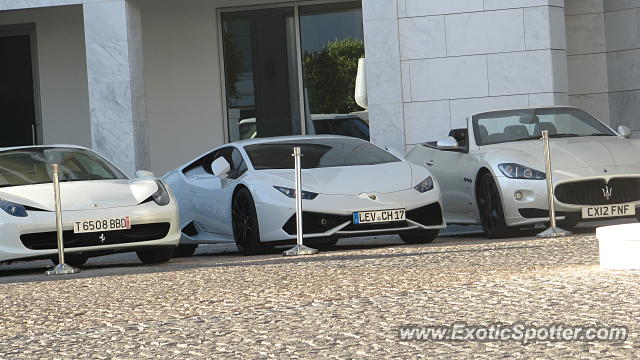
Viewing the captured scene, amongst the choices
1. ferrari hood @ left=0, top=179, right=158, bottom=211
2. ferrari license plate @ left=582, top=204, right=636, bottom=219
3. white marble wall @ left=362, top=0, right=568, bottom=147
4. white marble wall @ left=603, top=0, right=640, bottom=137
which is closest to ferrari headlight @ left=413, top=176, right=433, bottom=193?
ferrari license plate @ left=582, top=204, right=636, bottom=219

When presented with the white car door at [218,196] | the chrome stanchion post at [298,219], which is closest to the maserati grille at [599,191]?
the chrome stanchion post at [298,219]

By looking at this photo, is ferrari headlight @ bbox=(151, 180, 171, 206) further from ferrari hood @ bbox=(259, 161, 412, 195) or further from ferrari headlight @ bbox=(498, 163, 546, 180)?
ferrari headlight @ bbox=(498, 163, 546, 180)

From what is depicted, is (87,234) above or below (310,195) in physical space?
below

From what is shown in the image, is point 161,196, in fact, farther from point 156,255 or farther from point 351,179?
point 351,179

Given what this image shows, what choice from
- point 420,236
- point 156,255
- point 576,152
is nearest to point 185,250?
point 156,255

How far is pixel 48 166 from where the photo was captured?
1264 centimetres

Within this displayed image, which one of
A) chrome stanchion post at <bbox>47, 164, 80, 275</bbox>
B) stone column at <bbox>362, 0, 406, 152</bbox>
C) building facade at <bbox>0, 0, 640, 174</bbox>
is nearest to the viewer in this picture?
chrome stanchion post at <bbox>47, 164, 80, 275</bbox>

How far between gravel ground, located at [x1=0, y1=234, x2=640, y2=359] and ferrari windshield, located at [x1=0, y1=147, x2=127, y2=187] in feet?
5.34

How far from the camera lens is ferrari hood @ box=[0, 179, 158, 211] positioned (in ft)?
38.2

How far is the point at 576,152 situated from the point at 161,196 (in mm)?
4211

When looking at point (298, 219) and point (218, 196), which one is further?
point (218, 196)

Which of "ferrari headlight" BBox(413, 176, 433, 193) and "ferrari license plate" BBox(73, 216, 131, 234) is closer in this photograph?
"ferrari license plate" BBox(73, 216, 131, 234)

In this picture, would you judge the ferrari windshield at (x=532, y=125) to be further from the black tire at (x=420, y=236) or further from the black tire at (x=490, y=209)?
the black tire at (x=420, y=236)

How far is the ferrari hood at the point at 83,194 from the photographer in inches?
458
